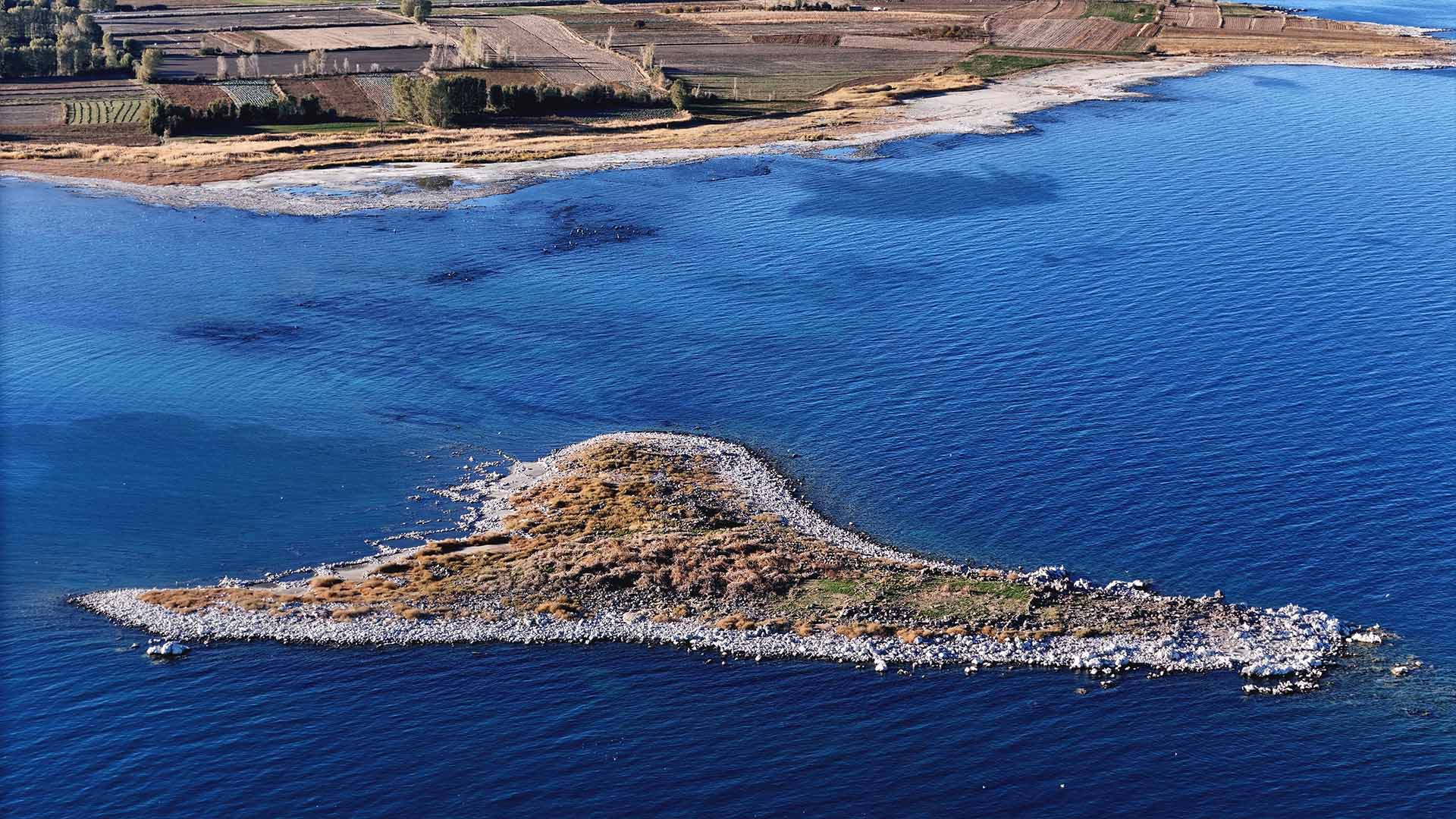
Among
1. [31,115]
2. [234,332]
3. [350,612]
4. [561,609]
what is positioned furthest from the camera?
[31,115]

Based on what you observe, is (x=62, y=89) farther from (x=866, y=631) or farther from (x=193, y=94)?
(x=866, y=631)

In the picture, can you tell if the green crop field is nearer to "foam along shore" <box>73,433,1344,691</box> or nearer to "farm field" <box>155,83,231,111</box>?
"farm field" <box>155,83,231,111</box>

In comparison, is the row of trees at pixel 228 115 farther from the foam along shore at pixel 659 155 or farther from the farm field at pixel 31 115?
the foam along shore at pixel 659 155

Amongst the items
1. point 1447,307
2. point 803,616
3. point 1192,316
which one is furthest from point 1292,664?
point 1447,307

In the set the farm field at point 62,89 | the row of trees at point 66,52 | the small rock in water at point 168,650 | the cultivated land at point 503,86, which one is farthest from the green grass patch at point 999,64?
the small rock in water at point 168,650

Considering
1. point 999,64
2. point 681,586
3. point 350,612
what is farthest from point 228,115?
point 681,586

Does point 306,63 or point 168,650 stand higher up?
point 306,63
